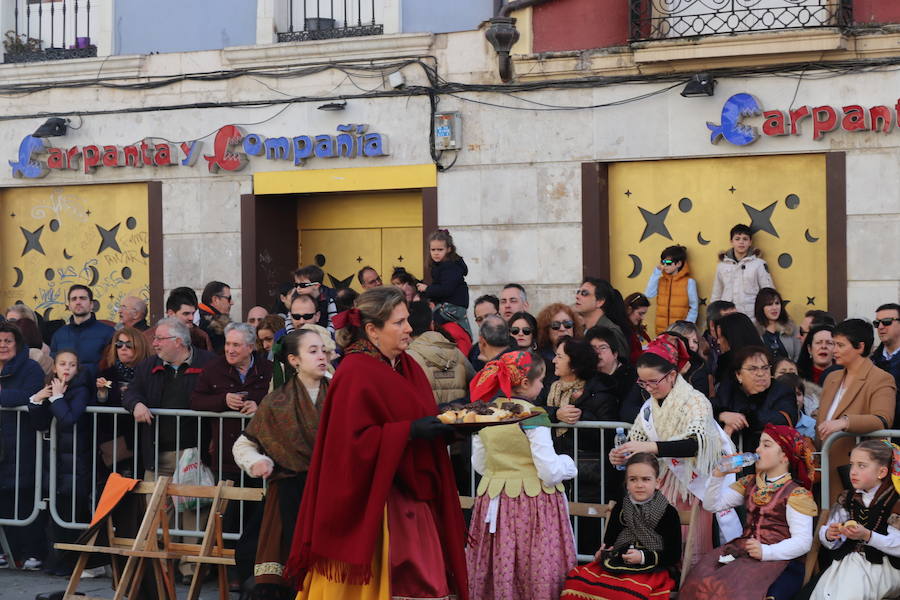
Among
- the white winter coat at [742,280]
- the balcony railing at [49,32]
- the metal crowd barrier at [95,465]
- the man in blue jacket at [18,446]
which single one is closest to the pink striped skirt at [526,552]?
the metal crowd barrier at [95,465]

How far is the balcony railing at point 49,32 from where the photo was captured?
1658cm

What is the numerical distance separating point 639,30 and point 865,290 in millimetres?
3359

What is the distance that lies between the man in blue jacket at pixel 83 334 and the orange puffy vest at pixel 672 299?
5.31 m

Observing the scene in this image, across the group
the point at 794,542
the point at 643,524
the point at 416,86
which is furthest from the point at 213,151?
the point at 794,542

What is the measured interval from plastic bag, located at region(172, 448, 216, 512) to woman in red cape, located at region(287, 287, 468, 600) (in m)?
3.02

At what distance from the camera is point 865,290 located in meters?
13.0

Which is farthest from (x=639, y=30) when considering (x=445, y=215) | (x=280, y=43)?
(x=280, y=43)

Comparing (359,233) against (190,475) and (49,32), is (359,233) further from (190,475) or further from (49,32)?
(190,475)

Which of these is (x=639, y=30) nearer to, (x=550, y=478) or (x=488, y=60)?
(x=488, y=60)

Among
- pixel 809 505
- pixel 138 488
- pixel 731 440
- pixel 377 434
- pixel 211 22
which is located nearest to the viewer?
pixel 377 434

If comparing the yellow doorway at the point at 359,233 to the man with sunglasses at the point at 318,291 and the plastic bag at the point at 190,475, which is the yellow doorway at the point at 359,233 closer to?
the man with sunglasses at the point at 318,291

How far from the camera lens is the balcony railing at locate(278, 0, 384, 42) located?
15.4 metres

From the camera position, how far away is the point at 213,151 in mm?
15711

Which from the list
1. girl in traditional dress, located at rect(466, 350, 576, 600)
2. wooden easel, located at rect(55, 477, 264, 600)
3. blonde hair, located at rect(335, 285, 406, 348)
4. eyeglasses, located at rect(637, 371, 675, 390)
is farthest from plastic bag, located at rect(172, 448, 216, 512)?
blonde hair, located at rect(335, 285, 406, 348)
